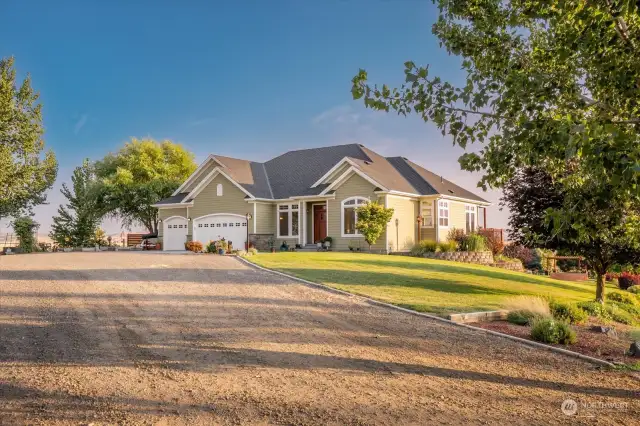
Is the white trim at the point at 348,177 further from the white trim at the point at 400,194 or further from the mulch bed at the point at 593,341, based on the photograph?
the mulch bed at the point at 593,341

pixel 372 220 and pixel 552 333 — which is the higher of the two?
pixel 372 220

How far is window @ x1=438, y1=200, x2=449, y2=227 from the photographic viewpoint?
29.3 meters

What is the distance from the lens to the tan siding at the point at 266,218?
30750 millimetres

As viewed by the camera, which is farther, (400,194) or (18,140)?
(18,140)

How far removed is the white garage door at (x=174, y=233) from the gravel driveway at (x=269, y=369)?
2348 cm

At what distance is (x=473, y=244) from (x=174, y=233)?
20878 millimetres

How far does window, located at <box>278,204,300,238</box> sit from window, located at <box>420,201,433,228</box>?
7.98 meters

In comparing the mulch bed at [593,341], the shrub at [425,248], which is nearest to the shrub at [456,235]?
the shrub at [425,248]

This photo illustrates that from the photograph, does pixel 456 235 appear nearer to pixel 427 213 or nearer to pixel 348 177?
pixel 427 213

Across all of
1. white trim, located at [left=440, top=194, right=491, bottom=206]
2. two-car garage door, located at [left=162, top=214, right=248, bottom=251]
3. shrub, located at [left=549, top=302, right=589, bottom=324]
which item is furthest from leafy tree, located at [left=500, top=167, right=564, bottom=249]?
two-car garage door, located at [left=162, top=214, right=248, bottom=251]

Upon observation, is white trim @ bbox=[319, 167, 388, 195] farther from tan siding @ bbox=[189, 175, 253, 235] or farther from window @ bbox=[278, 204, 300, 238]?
tan siding @ bbox=[189, 175, 253, 235]

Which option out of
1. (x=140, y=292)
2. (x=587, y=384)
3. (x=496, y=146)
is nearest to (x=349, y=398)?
(x=587, y=384)

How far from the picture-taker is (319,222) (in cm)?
3048

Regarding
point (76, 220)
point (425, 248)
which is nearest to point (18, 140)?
point (76, 220)
